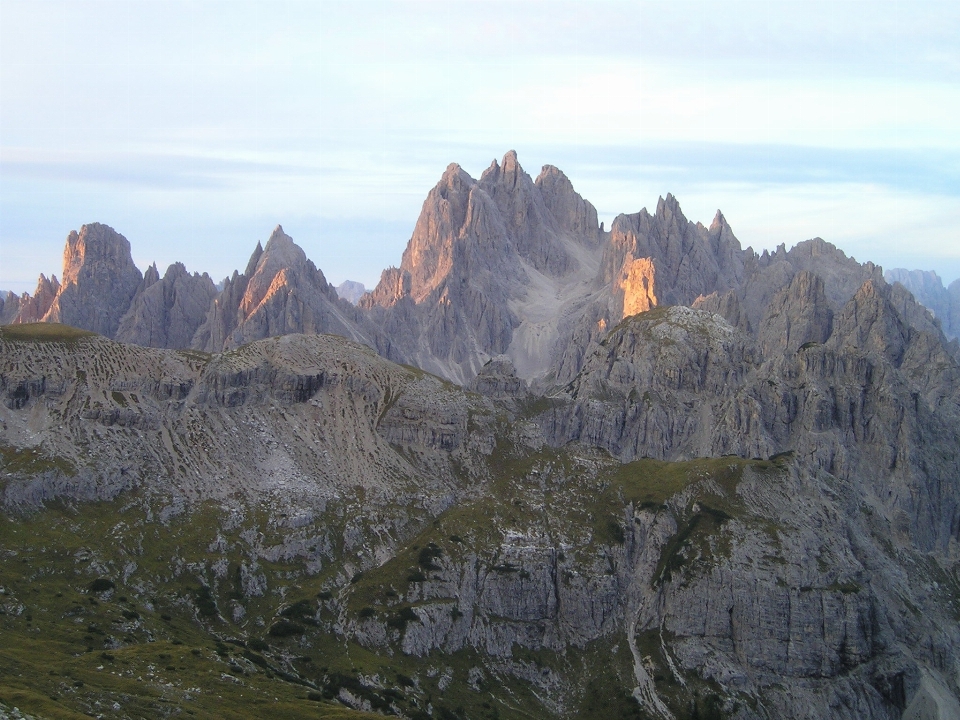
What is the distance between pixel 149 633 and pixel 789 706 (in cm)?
10298

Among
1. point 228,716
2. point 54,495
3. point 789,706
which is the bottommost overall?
point 789,706

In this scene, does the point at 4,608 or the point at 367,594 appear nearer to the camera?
the point at 4,608

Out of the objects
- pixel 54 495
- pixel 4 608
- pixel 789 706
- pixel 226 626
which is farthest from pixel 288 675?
pixel 789 706

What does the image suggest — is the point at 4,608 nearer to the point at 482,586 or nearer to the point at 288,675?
the point at 288,675

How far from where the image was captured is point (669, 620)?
193125 millimetres

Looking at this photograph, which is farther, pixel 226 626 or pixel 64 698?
pixel 226 626

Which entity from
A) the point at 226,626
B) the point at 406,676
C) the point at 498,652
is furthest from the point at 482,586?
the point at 226,626

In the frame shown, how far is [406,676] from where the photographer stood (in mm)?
171875

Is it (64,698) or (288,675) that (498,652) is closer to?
(288,675)

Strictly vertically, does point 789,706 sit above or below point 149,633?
below

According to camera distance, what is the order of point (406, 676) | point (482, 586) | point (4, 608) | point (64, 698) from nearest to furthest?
point (64, 698) → point (4, 608) → point (406, 676) → point (482, 586)

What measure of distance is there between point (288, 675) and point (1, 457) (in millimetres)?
69370

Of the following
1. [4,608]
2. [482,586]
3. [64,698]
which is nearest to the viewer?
[64,698]

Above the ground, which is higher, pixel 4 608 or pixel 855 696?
pixel 4 608
